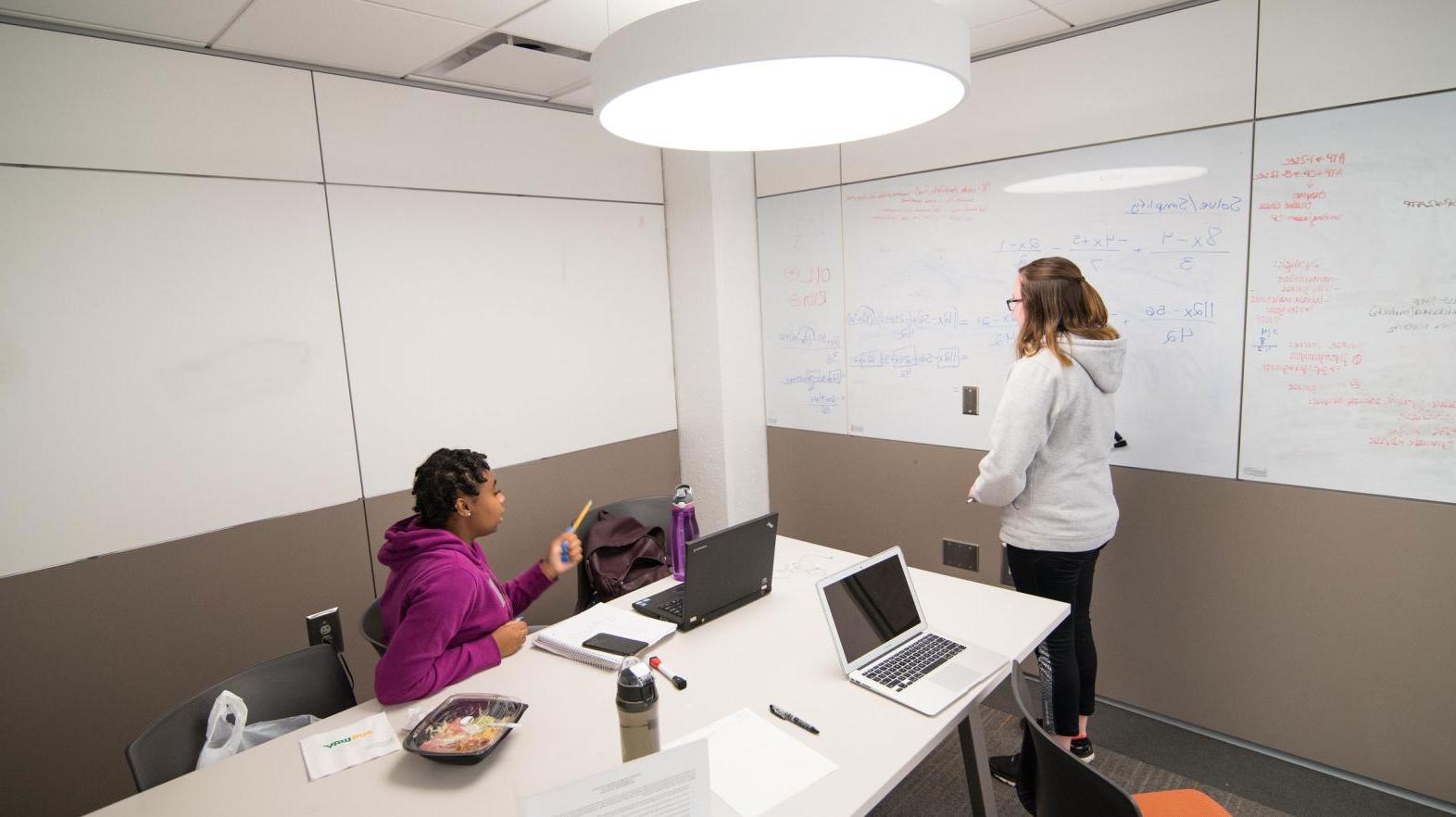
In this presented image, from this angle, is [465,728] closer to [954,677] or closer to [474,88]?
[954,677]

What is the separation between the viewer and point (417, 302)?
3098mm

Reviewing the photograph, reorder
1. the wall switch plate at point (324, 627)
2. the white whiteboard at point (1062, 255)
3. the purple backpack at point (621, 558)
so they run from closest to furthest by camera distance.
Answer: the white whiteboard at point (1062, 255), the wall switch plate at point (324, 627), the purple backpack at point (621, 558)

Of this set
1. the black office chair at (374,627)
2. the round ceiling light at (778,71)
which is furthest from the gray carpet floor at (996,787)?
the round ceiling light at (778,71)

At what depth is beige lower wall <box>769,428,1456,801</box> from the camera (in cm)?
233

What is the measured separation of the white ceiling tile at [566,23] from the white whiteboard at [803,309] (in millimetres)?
1423

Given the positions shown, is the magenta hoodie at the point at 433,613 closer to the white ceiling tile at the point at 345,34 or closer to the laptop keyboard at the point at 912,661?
the laptop keyboard at the point at 912,661

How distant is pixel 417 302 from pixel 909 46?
2.48 m

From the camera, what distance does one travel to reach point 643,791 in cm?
115

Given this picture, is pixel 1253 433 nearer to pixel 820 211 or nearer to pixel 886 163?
pixel 886 163

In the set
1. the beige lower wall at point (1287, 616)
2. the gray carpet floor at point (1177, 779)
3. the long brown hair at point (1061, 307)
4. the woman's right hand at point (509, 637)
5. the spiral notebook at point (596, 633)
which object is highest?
the long brown hair at point (1061, 307)

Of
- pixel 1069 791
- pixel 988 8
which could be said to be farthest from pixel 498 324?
pixel 1069 791

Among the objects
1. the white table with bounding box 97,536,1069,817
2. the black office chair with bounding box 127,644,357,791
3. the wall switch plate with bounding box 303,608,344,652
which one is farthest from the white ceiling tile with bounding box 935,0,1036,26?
the wall switch plate with bounding box 303,608,344,652

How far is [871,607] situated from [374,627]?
149cm

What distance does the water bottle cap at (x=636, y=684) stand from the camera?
4.24ft
